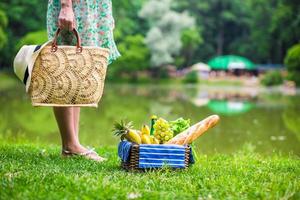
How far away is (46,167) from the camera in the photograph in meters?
2.80

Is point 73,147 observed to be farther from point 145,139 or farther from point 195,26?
point 195,26

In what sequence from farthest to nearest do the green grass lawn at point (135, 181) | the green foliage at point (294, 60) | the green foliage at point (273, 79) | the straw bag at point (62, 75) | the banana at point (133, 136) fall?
1. the green foliage at point (273, 79)
2. the green foliage at point (294, 60)
3. the straw bag at point (62, 75)
4. the banana at point (133, 136)
5. the green grass lawn at point (135, 181)

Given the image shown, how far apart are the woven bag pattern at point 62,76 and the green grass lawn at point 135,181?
0.35m

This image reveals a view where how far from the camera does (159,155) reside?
9.16 ft

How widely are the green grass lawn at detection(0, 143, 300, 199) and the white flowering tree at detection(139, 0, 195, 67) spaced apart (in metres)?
26.7

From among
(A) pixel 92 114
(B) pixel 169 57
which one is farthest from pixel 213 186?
(B) pixel 169 57

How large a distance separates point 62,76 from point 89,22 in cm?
48

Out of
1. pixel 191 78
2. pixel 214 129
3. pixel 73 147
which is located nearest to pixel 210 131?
pixel 214 129

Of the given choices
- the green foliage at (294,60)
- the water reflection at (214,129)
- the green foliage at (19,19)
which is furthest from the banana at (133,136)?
the green foliage at (19,19)

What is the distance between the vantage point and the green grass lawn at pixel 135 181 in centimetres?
216

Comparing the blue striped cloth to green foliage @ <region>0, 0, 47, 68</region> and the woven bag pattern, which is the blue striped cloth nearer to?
the woven bag pattern

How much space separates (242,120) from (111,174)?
624cm

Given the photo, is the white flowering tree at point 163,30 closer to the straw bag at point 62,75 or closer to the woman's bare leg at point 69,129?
the woman's bare leg at point 69,129

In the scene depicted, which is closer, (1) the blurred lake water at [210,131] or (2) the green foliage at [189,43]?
(1) the blurred lake water at [210,131]
